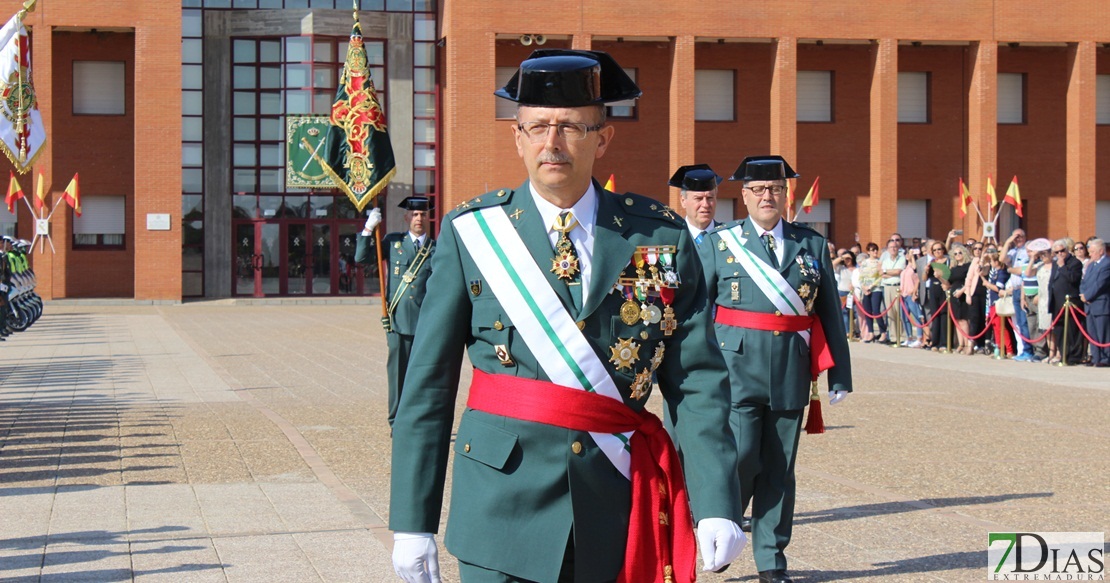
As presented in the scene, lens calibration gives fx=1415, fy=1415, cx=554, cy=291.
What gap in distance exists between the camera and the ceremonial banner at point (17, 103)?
15.8 meters

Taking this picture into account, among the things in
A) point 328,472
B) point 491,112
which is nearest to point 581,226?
point 328,472

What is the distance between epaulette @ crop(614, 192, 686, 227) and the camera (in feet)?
12.9

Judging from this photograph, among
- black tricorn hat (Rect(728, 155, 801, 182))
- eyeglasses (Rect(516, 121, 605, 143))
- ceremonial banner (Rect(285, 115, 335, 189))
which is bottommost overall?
eyeglasses (Rect(516, 121, 605, 143))

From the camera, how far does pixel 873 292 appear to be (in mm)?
27391

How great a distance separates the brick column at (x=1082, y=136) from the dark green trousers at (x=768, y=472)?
133ft

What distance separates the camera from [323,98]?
47.2 meters

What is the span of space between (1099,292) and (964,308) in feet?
11.9

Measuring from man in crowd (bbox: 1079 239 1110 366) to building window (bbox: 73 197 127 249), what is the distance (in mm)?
33972

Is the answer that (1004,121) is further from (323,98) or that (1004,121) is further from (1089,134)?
(323,98)

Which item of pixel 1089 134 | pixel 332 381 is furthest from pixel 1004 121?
pixel 332 381

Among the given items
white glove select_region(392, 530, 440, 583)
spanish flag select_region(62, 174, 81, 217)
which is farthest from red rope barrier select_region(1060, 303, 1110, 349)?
spanish flag select_region(62, 174, 81, 217)

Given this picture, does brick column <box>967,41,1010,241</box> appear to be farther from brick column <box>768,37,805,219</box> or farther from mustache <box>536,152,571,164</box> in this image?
mustache <box>536,152,571,164</box>

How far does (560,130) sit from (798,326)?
4117 millimetres

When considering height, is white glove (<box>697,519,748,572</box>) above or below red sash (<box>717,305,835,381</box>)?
below
